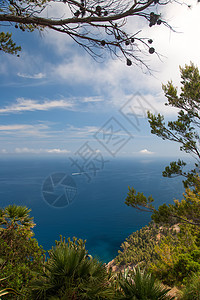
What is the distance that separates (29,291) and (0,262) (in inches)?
59.7

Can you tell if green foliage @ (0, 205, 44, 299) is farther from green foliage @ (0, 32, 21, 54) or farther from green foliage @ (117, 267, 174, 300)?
green foliage @ (0, 32, 21, 54)

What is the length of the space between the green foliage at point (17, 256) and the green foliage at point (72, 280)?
662mm

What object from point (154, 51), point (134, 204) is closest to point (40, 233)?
point (134, 204)

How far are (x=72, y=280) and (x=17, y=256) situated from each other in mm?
2555

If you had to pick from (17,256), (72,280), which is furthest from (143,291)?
(17,256)

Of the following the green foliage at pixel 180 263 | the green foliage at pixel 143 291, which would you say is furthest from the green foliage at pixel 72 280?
the green foliage at pixel 180 263

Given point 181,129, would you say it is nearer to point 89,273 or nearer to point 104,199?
point 89,273

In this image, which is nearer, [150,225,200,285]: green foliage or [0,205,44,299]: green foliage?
[0,205,44,299]: green foliage

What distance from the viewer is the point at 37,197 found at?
294 ft

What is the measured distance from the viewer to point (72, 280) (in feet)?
12.2

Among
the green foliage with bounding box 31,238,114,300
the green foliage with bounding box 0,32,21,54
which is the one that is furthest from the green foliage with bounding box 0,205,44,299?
the green foliage with bounding box 0,32,21,54

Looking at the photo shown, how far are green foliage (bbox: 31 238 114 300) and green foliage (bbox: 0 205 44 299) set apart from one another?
66 cm

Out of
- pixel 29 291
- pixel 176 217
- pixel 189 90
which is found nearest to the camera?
pixel 29 291

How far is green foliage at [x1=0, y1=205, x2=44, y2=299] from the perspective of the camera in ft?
14.1
